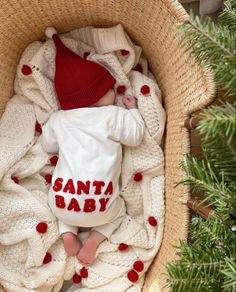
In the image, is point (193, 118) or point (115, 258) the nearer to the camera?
point (193, 118)

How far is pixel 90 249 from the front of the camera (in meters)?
1.35

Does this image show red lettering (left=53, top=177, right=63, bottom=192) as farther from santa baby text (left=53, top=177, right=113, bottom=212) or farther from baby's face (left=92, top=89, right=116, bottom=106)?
baby's face (left=92, top=89, right=116, bottom=106)

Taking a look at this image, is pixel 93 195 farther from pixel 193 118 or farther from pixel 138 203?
pixel 193 118

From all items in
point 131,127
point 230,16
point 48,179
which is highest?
point 230,16

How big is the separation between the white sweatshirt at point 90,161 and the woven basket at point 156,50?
0.49 feet

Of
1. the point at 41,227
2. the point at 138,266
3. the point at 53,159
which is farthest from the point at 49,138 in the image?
the point at 138,266

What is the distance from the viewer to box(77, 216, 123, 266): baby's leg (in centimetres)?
135

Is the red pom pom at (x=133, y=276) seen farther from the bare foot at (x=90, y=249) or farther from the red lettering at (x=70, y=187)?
the red lettering at (x=70, y=187)

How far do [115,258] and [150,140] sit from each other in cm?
39

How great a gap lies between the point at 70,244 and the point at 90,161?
27cm

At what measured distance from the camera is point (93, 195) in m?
1.29

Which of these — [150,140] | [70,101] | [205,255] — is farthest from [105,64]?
[205,255]

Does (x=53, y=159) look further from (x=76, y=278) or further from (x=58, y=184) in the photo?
(x=76, y=278)

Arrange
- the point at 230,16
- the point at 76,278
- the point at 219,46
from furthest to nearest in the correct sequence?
the point at 76,278 < the point at 230,16 < the point at 219,46
